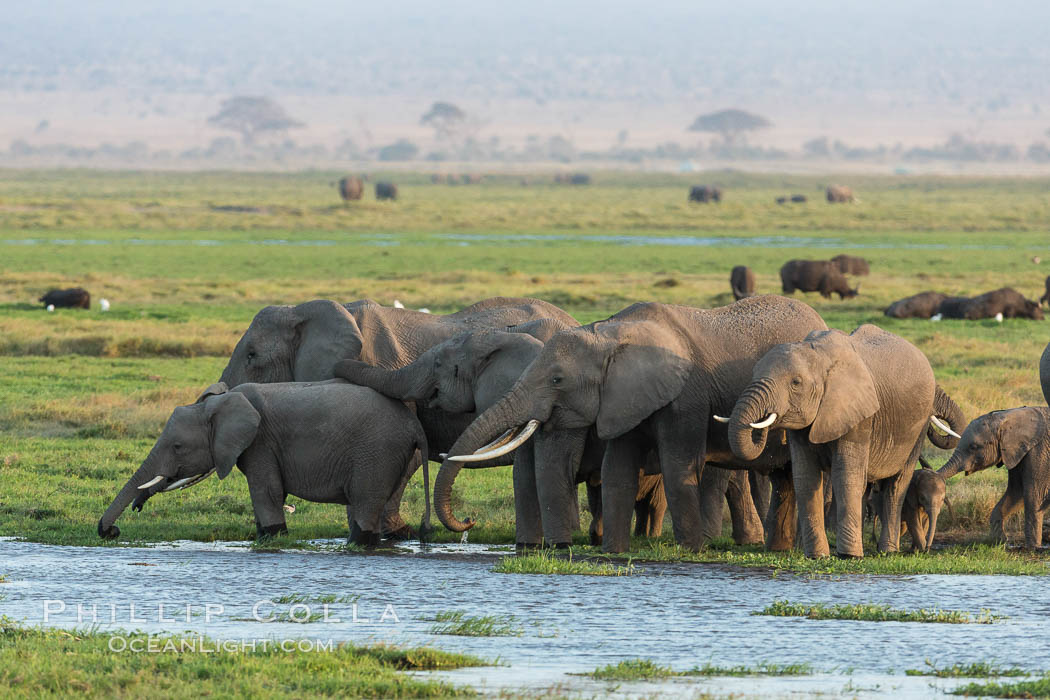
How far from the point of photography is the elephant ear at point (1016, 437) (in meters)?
13.2

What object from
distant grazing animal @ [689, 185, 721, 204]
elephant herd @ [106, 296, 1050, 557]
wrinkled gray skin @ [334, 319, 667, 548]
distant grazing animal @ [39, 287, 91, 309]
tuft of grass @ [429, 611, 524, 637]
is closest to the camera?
tuft of grass @ [429, 611, 524, 637]

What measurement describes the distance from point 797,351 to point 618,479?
1764mm

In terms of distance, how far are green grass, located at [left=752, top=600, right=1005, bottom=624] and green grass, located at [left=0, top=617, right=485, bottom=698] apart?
2.32m

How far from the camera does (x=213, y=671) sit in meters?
8.37

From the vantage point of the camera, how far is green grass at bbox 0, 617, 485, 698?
26.5 feet

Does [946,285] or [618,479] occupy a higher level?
[618,479]

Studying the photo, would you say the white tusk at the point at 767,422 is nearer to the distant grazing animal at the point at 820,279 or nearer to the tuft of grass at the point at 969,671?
the tuft of grass at the point at 969,671

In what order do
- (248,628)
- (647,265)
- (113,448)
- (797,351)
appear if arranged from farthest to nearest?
(647,265), (113,448), (797,351), (248,628)

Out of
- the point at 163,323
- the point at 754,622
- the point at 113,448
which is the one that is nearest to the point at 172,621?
the point at 754,622

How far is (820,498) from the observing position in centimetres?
1233

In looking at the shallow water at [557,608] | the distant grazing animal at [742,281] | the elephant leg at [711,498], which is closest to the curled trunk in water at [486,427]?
the shallow water at [557,608]

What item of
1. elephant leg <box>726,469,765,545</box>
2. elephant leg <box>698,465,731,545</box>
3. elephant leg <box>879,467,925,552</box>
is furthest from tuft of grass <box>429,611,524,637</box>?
elephant leg <box>726,469,765,545</box>

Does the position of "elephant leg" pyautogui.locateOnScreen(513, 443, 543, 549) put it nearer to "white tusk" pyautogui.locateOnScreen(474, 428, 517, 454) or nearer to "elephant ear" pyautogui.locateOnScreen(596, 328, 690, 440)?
"white tusk" pyautogui.locateOnScreen(474, 428, 517, 454)

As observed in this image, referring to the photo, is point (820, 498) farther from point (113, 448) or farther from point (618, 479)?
point (113, 448)
